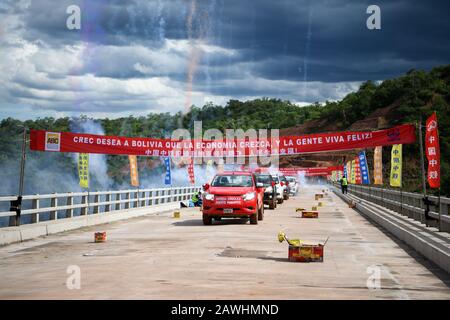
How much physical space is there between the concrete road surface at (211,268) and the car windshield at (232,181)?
530cm

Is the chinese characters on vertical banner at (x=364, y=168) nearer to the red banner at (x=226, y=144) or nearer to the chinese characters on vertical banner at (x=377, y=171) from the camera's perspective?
the red banner at (x=226, y=144)

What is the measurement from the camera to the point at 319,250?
1380cm

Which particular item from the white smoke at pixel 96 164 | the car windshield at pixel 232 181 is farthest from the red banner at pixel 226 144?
the white smoke at pixel 96 164

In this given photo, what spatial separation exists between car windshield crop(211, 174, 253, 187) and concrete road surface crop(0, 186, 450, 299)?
5.30m

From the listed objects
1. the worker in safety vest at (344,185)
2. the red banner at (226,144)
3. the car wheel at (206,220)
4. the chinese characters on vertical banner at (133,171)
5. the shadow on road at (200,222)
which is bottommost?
the shadow on road at (200,222)

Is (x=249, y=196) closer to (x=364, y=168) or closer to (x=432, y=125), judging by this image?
(x=432, y=125)

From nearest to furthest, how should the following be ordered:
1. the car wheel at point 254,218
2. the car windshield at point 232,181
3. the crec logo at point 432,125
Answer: the crec logo at point 432,125, the car wheel at point 254,218, the car windshield at point 232,181

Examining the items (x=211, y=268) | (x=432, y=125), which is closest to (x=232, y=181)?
(x=432, y=125)

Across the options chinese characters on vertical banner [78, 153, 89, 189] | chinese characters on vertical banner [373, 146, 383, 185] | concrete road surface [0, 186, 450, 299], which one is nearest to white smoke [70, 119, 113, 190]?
chinese characters on vertical banner [78, 153, 89, 189]

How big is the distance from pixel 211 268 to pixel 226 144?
120 ft

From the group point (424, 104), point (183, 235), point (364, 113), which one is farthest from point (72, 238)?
point (364, 113)

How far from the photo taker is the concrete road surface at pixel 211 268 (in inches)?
385

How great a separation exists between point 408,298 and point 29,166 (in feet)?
502

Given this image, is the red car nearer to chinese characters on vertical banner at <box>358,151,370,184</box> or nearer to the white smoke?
chinese characters on vertical banner at <box>358,151,370,184</box>
